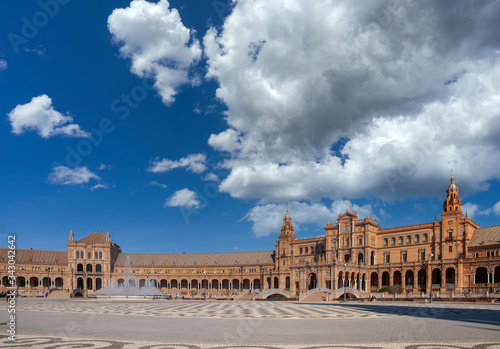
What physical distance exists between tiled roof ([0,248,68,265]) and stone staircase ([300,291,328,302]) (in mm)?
93977

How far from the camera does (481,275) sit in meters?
86.9

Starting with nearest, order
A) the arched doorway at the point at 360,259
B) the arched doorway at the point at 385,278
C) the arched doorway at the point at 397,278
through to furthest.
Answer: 1. the arched doorway at the point at 397,278
2. the arched doorway at the point at 385,278
3. the arched doorway at the point at 360,259

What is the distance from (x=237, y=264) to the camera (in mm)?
A: 136125

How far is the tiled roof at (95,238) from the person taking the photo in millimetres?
141250

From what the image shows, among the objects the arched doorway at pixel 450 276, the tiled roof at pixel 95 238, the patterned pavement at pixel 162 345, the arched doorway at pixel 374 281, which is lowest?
the arched doorway at pixel 374 281

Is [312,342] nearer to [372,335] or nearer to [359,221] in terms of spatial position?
[372,335]

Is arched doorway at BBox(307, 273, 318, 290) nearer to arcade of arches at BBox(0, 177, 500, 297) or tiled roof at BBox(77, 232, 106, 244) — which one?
arcade of arches at BBox(0, 177, 500, 297)

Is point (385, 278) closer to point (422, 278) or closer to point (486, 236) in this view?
point (422, 278)

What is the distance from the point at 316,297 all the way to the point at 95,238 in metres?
90.7

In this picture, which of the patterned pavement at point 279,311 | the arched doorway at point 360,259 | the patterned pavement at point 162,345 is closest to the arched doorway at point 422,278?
the arched doorway at point 360,259

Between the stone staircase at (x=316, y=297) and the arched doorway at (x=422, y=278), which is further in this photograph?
the arched doorway at (x=422, y=278)

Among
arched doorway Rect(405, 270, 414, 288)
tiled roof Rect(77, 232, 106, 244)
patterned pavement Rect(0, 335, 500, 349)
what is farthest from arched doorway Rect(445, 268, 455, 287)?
tiled roof Rect(77, 232, 106, 244)

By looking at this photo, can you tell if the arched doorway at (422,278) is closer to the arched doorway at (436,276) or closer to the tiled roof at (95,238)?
the arched doorway at (436,276)

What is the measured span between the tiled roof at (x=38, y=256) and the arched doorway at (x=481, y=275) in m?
120
